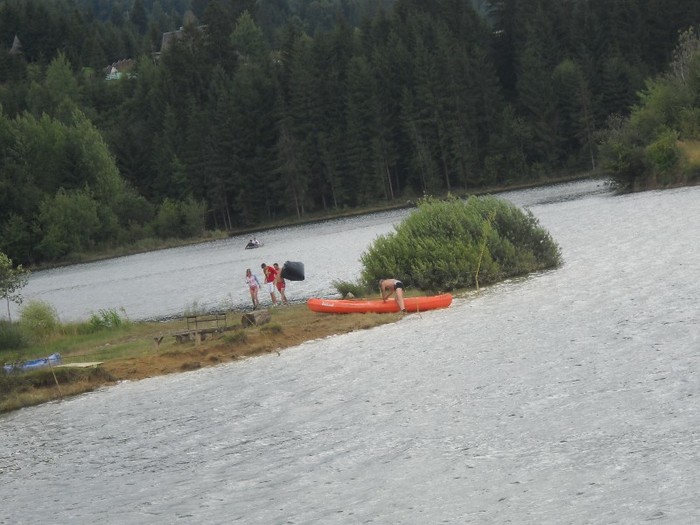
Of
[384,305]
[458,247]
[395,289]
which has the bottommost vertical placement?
[384,305]

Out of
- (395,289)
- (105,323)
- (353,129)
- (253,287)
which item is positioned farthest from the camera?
(353,129)

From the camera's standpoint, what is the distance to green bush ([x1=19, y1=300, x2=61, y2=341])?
148 feet

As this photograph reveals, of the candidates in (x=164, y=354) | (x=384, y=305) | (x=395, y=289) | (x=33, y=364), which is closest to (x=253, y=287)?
(x=384, y=305)

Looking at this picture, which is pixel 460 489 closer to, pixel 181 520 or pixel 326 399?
pixel 181 520

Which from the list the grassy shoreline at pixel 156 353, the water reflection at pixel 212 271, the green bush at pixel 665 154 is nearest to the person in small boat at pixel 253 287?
the water reflection at pixel 212 271

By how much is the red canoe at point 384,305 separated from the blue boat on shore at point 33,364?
29.9ft

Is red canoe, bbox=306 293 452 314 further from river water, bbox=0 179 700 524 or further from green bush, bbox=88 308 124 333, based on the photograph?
green bush, bbox=88 308 124 333

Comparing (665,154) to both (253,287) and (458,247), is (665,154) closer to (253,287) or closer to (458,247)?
(458,247)

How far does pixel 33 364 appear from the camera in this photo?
35062 mm

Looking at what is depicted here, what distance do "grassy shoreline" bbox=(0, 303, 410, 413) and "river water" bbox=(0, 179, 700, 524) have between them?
35.7 inches

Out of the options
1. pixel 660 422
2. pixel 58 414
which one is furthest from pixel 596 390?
pixel 58 414

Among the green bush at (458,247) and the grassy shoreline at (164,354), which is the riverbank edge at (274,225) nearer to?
the green bush at (458,247)

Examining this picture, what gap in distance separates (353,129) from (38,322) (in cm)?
9212

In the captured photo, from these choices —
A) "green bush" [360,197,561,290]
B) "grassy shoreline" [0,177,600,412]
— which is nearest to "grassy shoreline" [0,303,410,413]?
"grassy shoreline" [0,177,600,412]
